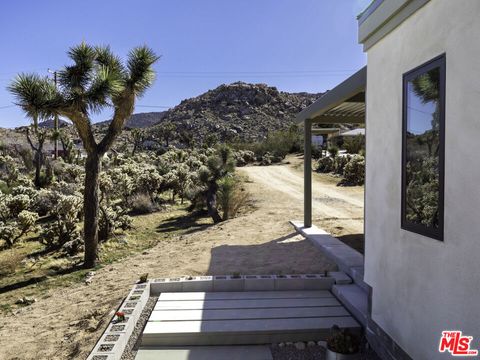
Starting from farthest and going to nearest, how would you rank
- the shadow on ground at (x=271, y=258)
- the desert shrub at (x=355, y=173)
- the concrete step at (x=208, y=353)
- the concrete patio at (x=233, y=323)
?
the desert shrub at (x=355, y=173)
the shadow on ground at (x=271, y=258)
the concrete patio at (x=233, y=323)
the concrete step at (x=208, y=353)

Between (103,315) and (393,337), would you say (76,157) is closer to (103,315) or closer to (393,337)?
(103,315)

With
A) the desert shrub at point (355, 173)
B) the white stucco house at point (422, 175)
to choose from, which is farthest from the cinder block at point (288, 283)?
the desert shrub at point (355, 173)

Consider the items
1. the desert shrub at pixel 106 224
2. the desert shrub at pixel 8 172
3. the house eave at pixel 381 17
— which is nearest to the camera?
the house eave at pixel 381 17

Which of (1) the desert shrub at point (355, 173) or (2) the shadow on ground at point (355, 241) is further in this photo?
(1) the desert shrub at point (355, 173)

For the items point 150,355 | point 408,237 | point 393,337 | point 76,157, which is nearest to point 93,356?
point 150,355

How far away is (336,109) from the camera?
25.3 ft

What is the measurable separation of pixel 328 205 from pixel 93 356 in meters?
9.83

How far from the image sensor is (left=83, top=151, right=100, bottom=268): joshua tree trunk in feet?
26.5

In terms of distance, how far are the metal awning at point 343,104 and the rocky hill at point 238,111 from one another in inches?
1950

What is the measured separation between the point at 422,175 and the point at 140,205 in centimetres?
1210

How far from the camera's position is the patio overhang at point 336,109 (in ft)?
17.3

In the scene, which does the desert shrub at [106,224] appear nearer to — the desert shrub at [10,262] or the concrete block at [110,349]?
the desert shrub at [10,262]

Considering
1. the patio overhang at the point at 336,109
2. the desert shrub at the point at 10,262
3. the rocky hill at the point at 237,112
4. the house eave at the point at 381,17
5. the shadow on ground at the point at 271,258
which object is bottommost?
the desert shrub at the point at 10,262

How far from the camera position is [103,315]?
15.1ft
